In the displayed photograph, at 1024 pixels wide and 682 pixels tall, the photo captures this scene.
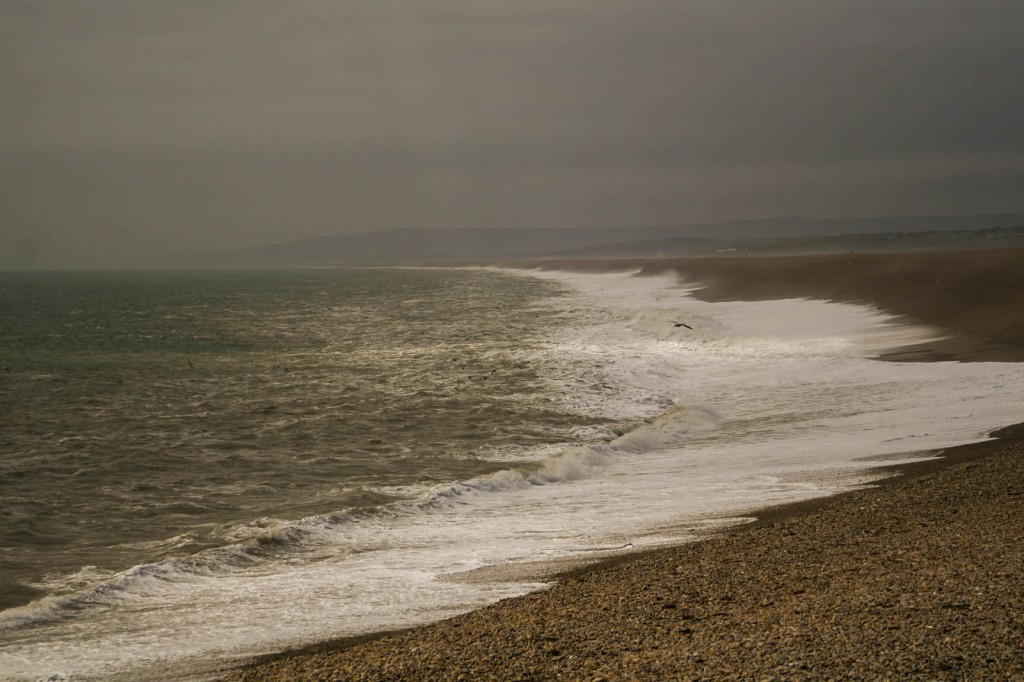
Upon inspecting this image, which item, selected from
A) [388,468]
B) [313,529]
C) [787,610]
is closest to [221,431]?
[388,468]

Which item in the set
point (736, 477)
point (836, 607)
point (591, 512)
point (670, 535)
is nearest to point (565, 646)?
point (836, 607)

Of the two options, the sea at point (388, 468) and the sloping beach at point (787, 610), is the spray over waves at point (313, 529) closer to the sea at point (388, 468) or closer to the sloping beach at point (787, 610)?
the sea at point (388, 468)

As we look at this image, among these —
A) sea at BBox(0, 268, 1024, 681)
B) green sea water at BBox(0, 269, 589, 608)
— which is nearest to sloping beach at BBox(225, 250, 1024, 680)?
sea at BBox(0, 268, 1024, 681)

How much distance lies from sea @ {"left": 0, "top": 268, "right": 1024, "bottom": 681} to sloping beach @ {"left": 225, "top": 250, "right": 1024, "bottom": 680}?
1037 mm

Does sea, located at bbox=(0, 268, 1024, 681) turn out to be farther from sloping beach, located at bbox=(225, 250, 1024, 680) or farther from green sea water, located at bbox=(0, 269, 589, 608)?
sloping beach, located at bbox=(225, 250, 1024, 680)

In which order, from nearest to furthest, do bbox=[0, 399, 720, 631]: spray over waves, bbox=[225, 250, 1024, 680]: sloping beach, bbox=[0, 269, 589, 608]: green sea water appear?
bbox=[225, 250, 1024, 680]: sloping beach
bbox=[0, 399, 720, 631]: spray over waves
bbox=[0, 269, 589, 608]: green sea water

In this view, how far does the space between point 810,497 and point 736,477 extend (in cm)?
222

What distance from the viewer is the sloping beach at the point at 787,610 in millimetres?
6336

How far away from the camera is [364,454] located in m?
19.6

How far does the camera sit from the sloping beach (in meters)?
6.34

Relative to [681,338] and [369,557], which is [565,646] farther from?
[681,338]

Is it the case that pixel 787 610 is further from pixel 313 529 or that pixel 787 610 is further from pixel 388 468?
pixel 388 468

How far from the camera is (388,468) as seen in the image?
59.3 feet

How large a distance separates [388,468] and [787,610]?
11.5 m
